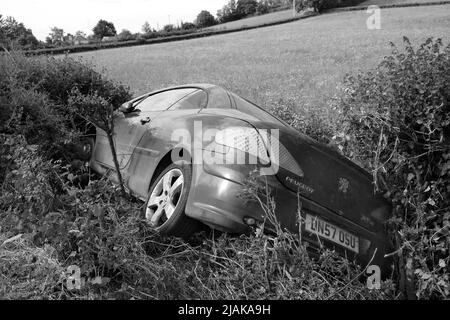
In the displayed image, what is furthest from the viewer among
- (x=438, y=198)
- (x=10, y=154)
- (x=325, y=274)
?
(x=10, y=154)

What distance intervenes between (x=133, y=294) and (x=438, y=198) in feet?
7.60

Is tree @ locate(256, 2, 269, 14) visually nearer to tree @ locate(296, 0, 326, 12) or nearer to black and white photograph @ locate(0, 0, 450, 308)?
tree @ locate(296, 0, 326, 12)

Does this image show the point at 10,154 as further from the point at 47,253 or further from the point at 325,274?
the point at 325,274

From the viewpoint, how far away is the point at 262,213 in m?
3.27

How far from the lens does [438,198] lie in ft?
11.7

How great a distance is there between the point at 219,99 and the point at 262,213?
1.75m

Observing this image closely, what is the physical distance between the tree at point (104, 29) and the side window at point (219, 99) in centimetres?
7756

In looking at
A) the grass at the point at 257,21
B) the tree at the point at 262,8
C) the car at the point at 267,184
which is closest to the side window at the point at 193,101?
the car at the point at 267,184

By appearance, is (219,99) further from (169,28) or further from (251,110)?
(169,28)

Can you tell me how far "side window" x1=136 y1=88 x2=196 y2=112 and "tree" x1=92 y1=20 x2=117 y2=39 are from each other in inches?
3012

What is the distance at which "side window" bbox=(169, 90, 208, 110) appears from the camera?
187 inches

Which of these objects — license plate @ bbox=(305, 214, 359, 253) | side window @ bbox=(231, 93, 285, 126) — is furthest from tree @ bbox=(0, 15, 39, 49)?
license plate @ bbox=(305, 214, 359, 253)
